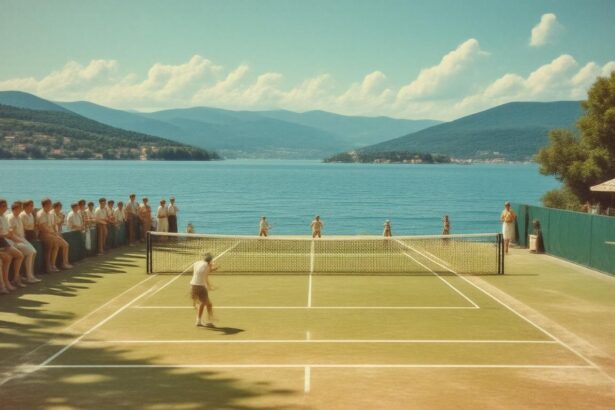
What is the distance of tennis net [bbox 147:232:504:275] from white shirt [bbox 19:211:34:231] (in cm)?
357

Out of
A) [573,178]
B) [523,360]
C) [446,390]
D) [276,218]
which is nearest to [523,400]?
[446,390]

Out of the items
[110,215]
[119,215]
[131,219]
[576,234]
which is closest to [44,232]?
[110,215]

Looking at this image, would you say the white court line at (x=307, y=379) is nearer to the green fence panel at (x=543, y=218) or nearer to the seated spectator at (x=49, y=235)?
the seated spectator at (x=49, y=235)

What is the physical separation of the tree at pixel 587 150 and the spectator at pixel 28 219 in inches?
1190

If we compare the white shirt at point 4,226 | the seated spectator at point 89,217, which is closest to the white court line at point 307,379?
the white shirt at point 4,226

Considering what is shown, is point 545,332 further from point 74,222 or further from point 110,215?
point 110,215

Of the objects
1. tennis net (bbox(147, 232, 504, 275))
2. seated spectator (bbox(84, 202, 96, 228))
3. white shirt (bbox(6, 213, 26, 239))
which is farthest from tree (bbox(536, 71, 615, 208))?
white shirt (bbox(6, 213, 26, 239))

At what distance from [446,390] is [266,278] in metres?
12.2

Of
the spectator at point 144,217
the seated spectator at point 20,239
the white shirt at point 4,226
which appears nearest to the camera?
the white shirt at point 4,226

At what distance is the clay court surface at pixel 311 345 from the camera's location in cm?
1060

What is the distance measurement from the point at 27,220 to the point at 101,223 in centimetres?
564

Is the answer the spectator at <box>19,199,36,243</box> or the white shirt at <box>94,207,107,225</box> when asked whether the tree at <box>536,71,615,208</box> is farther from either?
the spectator at <box>19,199,36,243</box>

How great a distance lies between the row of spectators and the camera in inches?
Answer: 754

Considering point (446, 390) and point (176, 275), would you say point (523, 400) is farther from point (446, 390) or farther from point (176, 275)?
point (176, 275)
